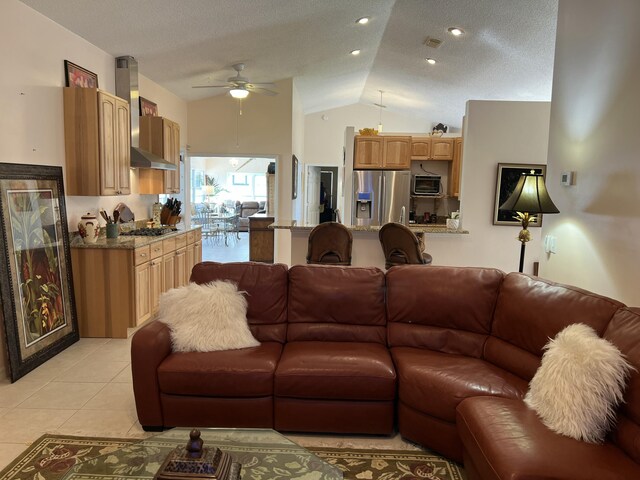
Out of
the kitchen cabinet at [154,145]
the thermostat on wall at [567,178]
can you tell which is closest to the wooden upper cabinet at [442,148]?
the thermostat on wall at [567,178]

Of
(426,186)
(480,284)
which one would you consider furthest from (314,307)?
(426,186)

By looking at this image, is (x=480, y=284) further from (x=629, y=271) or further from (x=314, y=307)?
(x=314, y=307)

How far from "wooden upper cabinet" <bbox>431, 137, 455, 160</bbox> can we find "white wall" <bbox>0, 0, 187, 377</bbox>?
17.4 ft

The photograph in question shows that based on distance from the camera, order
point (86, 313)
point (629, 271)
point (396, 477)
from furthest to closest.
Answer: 1. point (86, 313)
2. point (629, 271)
3. point (396, 477)

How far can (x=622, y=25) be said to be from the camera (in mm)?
2770

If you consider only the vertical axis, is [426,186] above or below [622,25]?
below

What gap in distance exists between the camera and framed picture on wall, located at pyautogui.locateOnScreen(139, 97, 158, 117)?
5.39 metres

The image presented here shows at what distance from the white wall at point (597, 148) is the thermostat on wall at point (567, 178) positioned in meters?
0.05

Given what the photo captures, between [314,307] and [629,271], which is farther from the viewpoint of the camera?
[314,307]

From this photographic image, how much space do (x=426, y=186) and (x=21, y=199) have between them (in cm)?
614

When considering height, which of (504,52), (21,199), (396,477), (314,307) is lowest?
(396,477)

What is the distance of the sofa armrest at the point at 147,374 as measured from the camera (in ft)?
8.00

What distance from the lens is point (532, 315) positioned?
241 centimetres

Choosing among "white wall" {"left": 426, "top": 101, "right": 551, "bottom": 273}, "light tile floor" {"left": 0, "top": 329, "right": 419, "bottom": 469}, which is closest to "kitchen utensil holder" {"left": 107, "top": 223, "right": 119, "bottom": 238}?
"light tile floor" {"left": 0, "top": 329, "right": 419, "bottom": 469}
